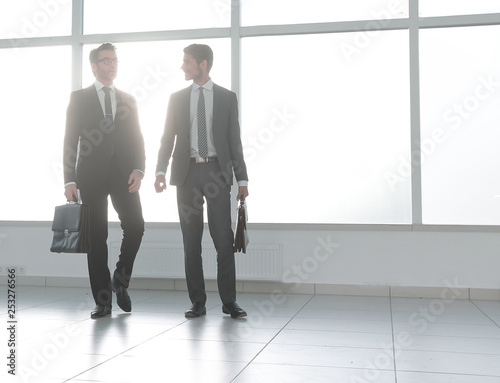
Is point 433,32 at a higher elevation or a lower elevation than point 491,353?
higher

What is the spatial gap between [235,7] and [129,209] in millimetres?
1957

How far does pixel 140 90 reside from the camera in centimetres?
488

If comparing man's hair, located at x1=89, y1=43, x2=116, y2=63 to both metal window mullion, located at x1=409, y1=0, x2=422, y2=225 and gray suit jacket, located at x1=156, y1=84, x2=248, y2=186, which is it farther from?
metal window mullion, located at x1=409, y1=0, x2=422, y2=225

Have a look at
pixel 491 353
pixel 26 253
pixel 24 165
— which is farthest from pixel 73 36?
pixel 491 353

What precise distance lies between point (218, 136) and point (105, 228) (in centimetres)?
80

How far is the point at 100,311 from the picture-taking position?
3.28 m

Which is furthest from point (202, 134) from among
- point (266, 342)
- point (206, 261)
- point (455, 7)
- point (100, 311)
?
point (455, 7)

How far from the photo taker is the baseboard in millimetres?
4145

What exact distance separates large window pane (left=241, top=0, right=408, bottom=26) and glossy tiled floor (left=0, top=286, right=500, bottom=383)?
6.67ft

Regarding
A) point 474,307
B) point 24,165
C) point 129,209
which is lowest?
point 474,307

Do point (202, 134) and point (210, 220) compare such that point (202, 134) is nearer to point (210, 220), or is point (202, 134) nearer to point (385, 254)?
point (210, 220)

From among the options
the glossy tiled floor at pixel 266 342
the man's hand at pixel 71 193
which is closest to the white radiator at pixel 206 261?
the glossy tiled floor at pixel 266 342

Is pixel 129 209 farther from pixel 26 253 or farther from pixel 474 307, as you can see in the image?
pixel 474 307

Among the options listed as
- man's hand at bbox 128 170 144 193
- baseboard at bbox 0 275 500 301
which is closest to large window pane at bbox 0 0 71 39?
baseboard at bbox 0 275 500 301
